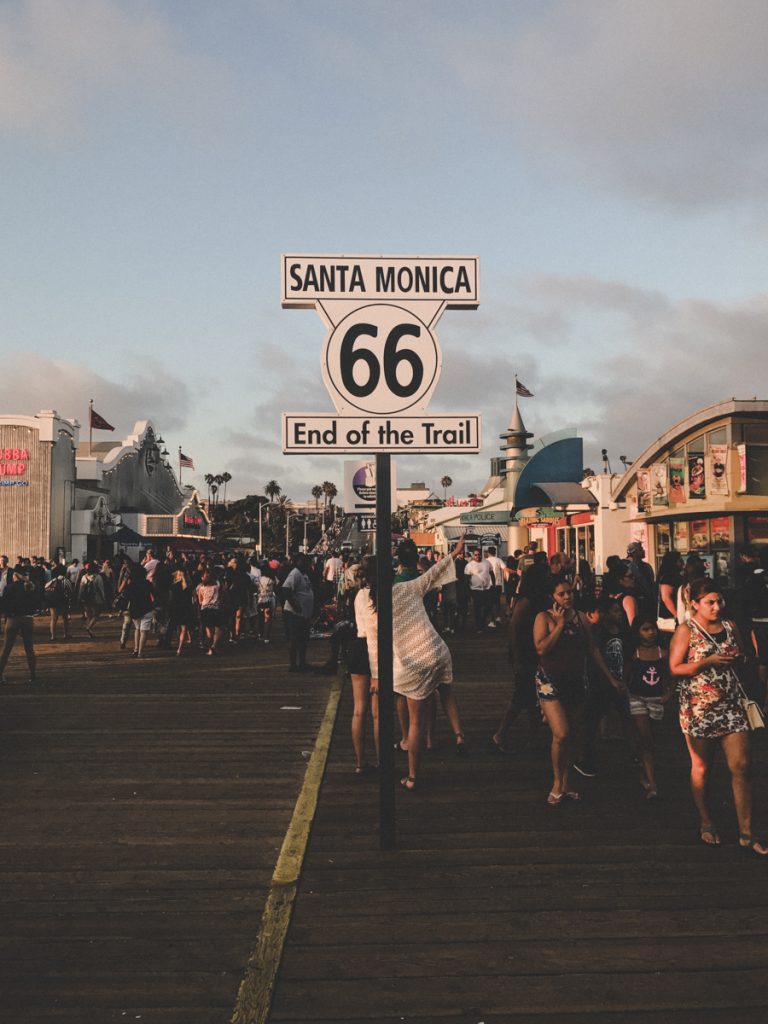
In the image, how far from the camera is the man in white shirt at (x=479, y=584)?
20609 mm

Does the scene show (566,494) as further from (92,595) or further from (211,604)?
(211,604)

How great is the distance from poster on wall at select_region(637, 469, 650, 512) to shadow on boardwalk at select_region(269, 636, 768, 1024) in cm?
2784

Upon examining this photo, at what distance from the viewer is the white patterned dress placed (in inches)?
277

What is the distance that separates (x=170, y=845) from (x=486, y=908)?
218cm

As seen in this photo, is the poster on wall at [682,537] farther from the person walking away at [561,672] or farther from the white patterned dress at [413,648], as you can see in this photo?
the white patterned dress at [413,648]

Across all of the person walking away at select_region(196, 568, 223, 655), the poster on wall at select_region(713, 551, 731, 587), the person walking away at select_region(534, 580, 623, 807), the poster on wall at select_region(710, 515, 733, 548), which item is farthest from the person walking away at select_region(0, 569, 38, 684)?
the poster on wall at select_region(710, 515, 733, 548)

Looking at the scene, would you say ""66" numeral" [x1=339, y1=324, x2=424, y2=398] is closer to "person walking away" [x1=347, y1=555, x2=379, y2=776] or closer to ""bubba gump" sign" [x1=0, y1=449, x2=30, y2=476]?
"person walking away" [x1=347, y1=555, x2=379, y2=776]

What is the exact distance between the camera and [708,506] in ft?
94.0

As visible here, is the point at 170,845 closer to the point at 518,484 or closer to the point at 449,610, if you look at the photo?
the point at 449,610

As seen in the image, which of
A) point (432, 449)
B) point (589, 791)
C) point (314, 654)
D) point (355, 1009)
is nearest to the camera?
point (355, 1009)

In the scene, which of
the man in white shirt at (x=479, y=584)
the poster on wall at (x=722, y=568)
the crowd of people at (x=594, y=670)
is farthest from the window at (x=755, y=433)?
the crowd of people at (x=594, y=670)

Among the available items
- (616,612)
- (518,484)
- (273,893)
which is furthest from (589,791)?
(518,484)

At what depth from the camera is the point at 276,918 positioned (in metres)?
4.55

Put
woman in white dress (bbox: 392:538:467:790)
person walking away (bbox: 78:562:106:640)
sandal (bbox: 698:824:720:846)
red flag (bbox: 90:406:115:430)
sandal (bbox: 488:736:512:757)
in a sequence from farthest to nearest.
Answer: red flag (bbox: 90:406:115:430) → person walking away (bbox: 78:562:106:640) → sandal (bbox: 488:736:512:757) → woman in white dress (bbox: 392:538:467:790) → sandal (bbox: 698:824:720:846)
